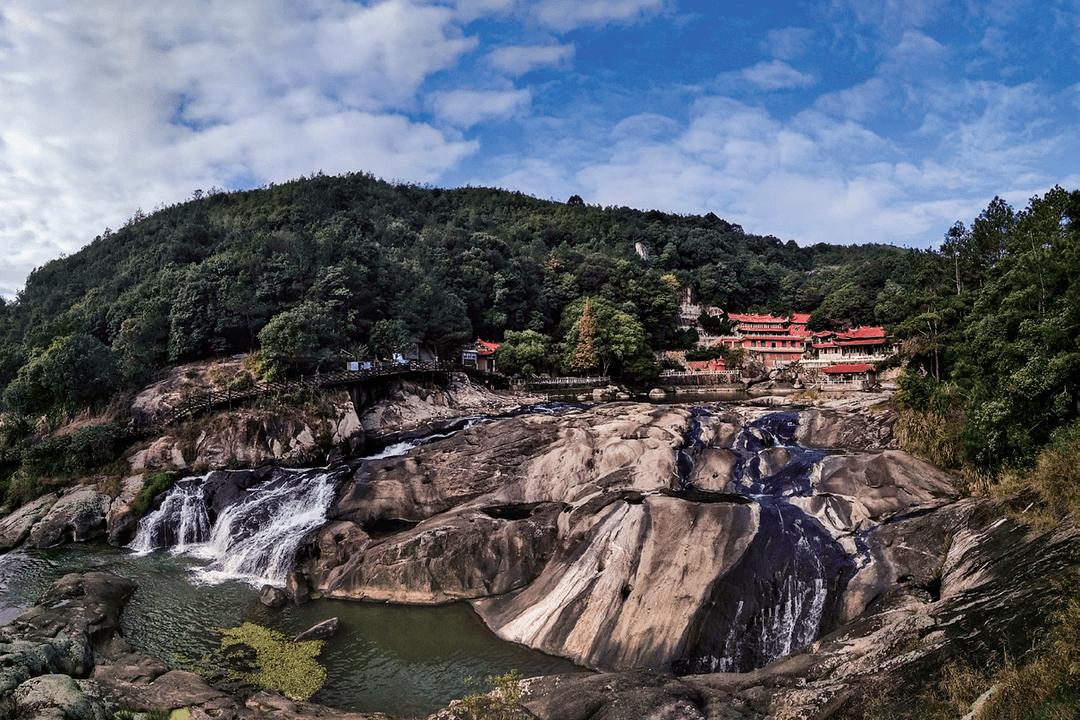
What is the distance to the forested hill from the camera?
50750 millimetres

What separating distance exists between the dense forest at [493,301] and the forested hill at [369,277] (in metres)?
0.32

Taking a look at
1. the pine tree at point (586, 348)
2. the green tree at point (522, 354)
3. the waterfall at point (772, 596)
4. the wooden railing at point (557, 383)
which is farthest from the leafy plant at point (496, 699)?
the pine tree at point (586, 348)

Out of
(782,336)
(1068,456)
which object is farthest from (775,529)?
(782,336)

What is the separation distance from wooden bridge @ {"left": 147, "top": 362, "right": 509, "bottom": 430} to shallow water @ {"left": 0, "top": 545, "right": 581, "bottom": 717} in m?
14.0

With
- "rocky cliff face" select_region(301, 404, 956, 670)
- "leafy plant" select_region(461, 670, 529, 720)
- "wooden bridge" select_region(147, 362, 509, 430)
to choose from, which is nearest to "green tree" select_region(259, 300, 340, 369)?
"wooden bridge" select_region(147, 362, 509, 430)

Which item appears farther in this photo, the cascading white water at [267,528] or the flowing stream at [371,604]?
the cascading white water at [267,528]

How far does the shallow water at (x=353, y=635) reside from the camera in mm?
15992

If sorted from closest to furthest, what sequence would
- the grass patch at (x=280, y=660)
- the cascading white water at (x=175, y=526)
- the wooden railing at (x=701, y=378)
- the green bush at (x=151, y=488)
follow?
1. the grass patch at (x=280, y=660)
2. the cascading white water at (x=175, y=526)
3. the green bush at (x=151, y=488)
4. the wooden railing at (x=701, y=378)

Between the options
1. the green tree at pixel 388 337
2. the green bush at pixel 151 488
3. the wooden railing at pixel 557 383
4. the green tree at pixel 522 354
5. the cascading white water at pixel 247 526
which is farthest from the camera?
the green tree at pixel 522 354

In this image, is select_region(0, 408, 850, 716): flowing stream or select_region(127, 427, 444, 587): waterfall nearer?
select_region(0, 408, 850, 716): flowing stream

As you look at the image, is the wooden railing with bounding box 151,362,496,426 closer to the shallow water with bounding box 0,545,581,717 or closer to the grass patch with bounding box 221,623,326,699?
the shallow water with bounding box 0,545,581,717

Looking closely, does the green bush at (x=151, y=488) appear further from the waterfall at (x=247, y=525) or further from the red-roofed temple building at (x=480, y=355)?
the red-roofed temple building at (x=480, y=355)

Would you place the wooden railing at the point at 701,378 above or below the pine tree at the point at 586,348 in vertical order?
below

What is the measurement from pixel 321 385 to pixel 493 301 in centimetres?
4044
